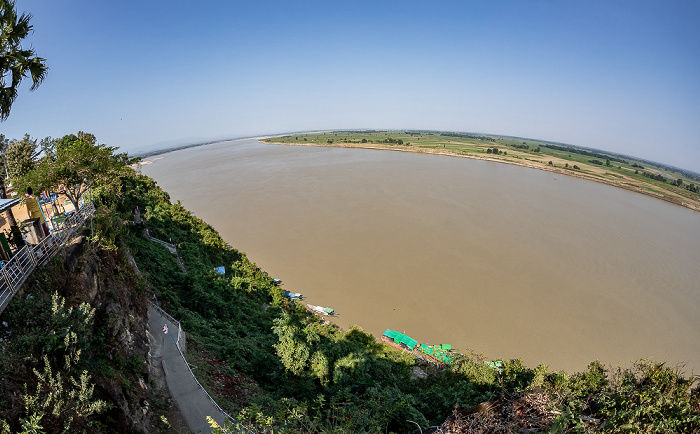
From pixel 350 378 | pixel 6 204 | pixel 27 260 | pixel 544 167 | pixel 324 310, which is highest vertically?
pixel 6 204

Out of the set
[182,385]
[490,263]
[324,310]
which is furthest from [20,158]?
[490,263]

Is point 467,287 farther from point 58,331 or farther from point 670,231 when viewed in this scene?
point 670,231

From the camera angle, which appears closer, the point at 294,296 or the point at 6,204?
the point at 6,204

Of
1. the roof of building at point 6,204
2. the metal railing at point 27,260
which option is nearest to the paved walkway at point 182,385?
the metal railing at point 27,260

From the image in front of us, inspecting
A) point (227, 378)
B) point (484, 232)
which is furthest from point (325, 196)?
point (227, 378)

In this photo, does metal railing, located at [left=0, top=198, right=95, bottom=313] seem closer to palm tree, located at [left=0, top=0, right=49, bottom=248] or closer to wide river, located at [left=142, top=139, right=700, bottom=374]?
palm tree, located at [left=0, top=0, right=49, bottom=248]

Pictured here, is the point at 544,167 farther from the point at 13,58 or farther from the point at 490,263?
the point at 13,58
